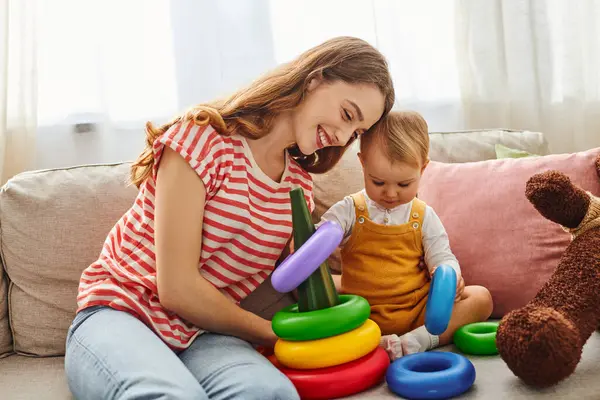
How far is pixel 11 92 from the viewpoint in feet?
6.82

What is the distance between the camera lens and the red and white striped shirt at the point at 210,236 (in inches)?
55.7

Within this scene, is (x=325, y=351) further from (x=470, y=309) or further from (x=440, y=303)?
(x=470, y=309)

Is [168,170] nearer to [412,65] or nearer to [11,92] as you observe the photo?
[11,92]

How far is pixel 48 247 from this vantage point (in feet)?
5.51

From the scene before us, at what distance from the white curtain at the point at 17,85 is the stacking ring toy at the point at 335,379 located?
1.22 m

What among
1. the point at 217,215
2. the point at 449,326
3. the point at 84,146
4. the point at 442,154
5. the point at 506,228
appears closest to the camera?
the point at 217,215

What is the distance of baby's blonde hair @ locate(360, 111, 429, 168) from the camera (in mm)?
1497

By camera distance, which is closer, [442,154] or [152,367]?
[152,367]

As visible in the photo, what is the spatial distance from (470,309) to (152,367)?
30.0 inches

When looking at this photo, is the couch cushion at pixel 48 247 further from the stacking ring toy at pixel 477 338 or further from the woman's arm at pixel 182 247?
the stacking ring toy at pixel 477 338

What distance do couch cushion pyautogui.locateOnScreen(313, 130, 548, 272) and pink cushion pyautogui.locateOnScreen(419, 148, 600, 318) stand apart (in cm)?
22

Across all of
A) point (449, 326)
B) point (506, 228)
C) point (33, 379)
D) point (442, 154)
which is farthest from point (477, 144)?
point (33, 379)

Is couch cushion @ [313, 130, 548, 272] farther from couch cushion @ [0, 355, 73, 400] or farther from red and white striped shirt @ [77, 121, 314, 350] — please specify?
couch cushion @ [0, 355, 73, 400]

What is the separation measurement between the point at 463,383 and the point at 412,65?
1.36 meters
